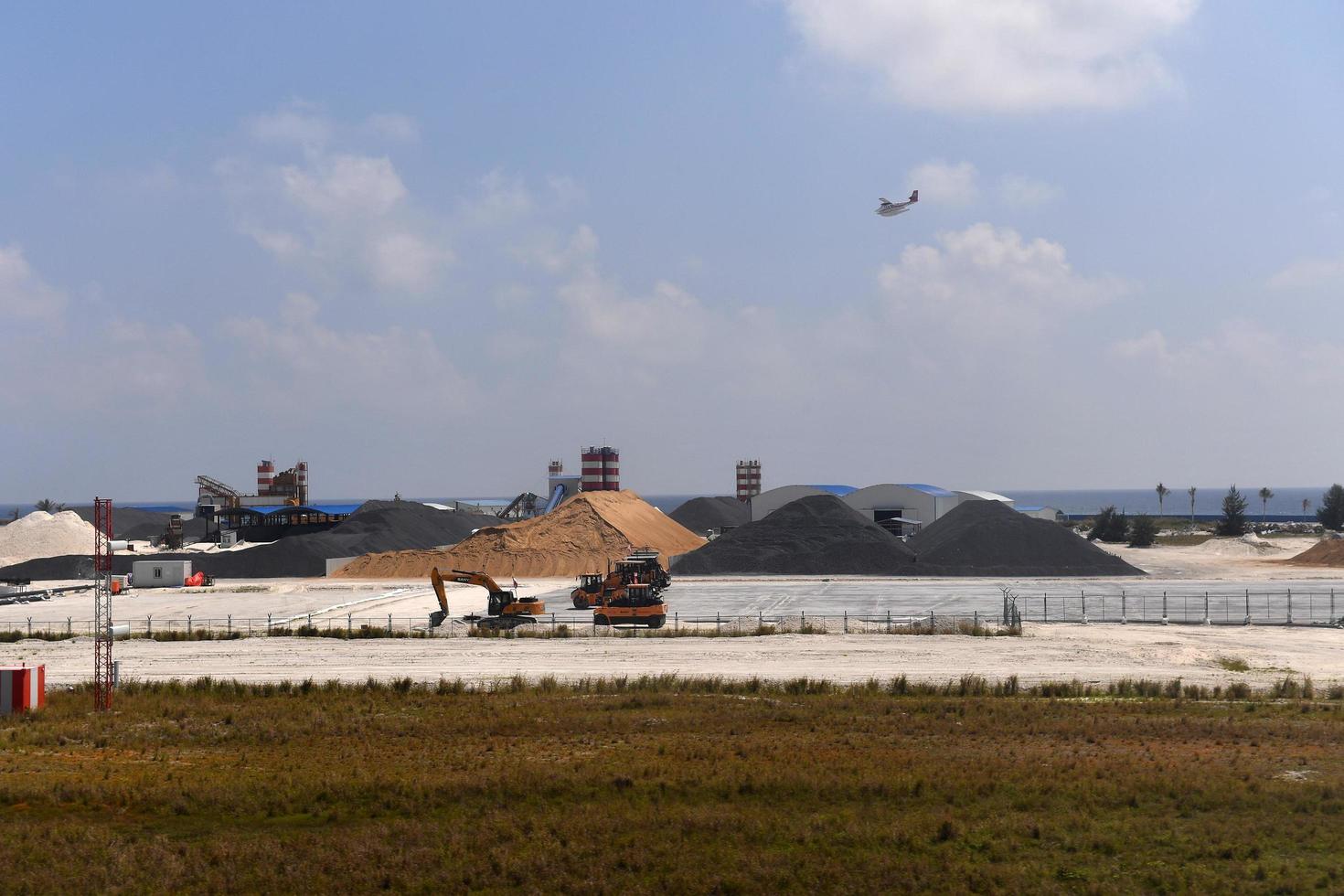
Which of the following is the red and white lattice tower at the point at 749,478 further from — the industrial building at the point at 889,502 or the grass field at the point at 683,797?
the grass field at the point at 683,797

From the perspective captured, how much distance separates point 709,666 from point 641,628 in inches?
480

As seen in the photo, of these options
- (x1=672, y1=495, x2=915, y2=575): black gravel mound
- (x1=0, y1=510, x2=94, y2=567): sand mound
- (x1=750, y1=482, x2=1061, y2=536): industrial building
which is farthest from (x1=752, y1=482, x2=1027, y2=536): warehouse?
Answer: (x1=0, y1=510, x2=94, y2=567): sand mound

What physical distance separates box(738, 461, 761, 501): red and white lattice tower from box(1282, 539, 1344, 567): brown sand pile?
9946 cm

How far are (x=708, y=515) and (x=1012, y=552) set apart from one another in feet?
242

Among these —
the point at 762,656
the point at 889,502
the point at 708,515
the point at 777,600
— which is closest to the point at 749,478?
the point at 708,515

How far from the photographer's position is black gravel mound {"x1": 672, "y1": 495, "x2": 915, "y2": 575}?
87.3m

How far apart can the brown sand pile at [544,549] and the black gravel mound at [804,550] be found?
4580 millimetres

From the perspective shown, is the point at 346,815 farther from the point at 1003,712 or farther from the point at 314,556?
the point at 314,556

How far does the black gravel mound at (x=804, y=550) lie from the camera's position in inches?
3438

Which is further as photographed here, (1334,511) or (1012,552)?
(1334,511)

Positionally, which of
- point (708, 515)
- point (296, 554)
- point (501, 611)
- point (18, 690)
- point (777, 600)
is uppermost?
point (708, 515)

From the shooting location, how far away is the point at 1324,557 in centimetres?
8912

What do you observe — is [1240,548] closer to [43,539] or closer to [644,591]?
[644,591]

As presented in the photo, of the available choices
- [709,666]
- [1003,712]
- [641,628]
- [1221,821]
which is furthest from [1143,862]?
[641,628]
